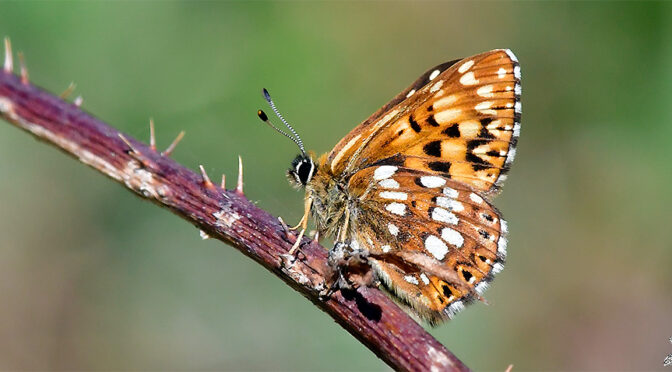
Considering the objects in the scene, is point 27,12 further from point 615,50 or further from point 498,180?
point 615,50

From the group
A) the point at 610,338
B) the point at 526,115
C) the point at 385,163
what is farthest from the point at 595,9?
the point at 385,163

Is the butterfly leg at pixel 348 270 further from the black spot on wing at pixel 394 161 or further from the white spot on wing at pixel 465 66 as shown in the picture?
the white spot on wing at pixel 465 66

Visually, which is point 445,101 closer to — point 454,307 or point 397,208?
point 397,208

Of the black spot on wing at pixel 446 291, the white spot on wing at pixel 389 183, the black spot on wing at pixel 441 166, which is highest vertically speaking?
the black spot on wing at pixel 441 166

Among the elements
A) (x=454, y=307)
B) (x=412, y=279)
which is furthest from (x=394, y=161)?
(x=454, y=307)

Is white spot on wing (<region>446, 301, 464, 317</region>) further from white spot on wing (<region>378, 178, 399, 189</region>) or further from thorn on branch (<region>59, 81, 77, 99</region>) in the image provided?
thorn on branch (<region>59, 81, 77, 99</region>)

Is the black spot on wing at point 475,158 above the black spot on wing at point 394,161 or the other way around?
above

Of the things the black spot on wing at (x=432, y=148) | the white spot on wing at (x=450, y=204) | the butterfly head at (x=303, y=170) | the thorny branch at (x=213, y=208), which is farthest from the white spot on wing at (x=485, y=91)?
the thorny branch at (x=213, y=208)
